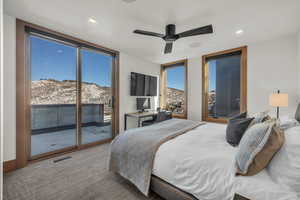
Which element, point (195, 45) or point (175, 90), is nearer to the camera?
point (195, 45)

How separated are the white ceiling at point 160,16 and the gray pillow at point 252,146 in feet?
5.81

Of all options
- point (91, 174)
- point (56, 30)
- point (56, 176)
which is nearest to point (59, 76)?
point (56, 30)

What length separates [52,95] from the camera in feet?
9.43

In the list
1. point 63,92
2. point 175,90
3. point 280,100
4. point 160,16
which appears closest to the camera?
point 160,16

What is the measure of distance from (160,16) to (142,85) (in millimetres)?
2399

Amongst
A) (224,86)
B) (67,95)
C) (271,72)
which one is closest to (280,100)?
(271,72)

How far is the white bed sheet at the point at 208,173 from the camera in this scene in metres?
0.95

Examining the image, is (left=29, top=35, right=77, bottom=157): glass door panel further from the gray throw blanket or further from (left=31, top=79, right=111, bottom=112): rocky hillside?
the gray throw blanket

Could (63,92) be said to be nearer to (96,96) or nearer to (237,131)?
(96,96)

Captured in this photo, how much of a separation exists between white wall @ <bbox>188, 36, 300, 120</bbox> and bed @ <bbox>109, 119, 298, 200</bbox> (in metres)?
2.36

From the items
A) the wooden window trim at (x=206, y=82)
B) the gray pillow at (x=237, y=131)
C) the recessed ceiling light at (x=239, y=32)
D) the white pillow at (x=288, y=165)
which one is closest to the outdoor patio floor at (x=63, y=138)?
the wooden window trim at (x=206, y=82)

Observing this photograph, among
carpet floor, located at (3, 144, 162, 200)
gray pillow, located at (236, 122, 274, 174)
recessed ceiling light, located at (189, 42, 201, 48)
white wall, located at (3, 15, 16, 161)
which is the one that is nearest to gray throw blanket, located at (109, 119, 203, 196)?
carpet floor, located at (3, 144, 162, 200)

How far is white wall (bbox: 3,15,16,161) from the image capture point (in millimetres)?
2145

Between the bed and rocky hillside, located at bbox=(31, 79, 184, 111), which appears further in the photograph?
rocky hillside, located at bbox=(31, 79, 184, 111)
